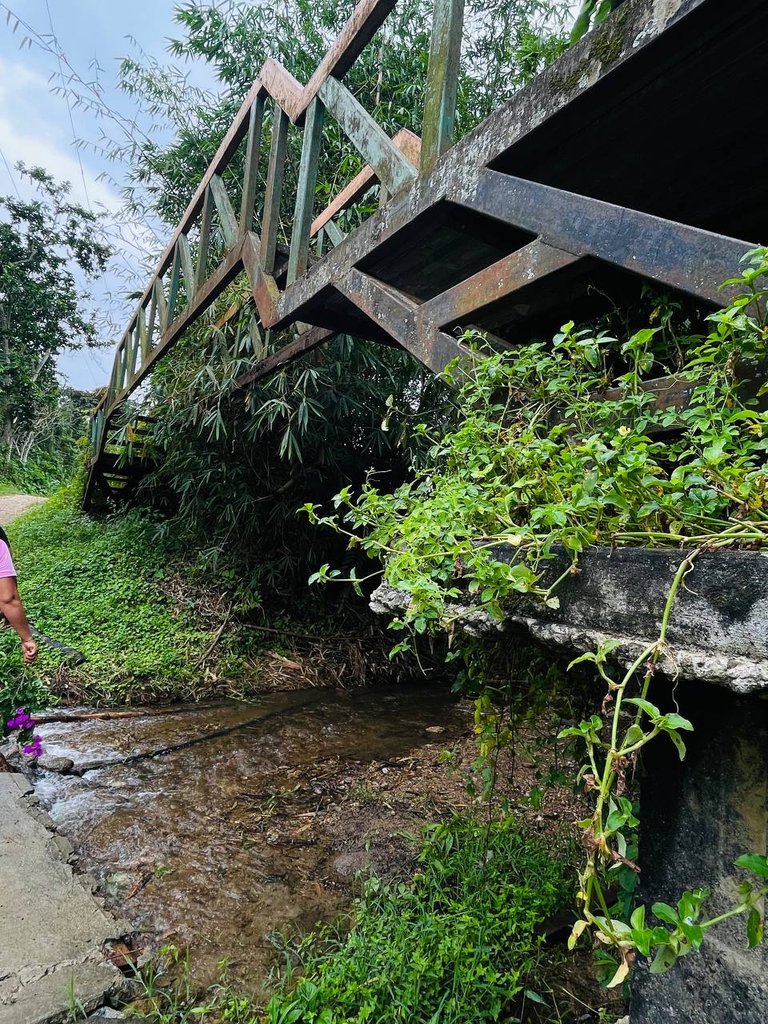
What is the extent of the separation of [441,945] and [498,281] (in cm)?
196

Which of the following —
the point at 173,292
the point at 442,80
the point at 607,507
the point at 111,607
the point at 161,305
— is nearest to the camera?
the point at 607,507

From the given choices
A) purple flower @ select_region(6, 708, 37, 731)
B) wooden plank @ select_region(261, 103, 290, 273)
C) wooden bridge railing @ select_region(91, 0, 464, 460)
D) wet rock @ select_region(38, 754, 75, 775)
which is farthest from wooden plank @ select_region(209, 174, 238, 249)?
wet rock @ select_region(38, 754, 75, 775)

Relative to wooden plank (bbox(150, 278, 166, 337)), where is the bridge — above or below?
below

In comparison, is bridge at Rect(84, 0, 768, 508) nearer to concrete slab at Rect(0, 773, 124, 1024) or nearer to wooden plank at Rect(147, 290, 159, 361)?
concrete slab at Rect(0, 773, 124, 1024)

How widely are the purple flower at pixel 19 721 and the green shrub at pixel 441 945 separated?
202 cm

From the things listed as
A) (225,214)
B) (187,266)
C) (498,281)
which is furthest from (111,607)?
(498,281)

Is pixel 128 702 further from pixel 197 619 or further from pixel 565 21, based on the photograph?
pixel 565 21

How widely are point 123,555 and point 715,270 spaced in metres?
7.15

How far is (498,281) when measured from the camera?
1.58m

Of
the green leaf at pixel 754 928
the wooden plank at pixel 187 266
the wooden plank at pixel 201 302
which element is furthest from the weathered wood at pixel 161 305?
the green leaf at pixel 754 928

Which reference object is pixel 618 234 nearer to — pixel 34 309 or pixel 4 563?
pixel 4 563

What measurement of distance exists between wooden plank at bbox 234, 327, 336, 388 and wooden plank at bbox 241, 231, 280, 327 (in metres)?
0.37

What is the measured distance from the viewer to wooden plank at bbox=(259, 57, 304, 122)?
2654mm

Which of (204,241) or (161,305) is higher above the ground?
(204,241)
